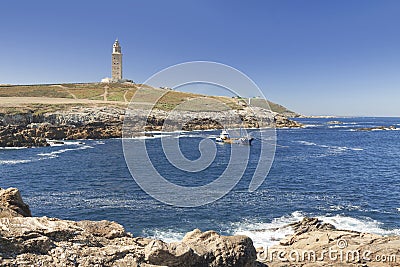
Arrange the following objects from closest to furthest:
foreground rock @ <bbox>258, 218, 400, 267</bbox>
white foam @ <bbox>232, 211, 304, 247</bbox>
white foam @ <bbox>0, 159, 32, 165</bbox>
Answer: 1. foreground rock @ <bbox>258, 218, 400, 267</bbox>
2. white foam @ <bbox>232, 211, 304, 247</bbox>
3. white foam @ <bbox>0, 159, 32, 165</bbox>

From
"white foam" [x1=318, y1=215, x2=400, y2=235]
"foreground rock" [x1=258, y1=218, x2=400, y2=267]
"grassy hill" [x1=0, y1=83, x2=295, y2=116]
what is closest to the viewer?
"foreground rock" [x1=258, y1=218, x2=400, y2=267]

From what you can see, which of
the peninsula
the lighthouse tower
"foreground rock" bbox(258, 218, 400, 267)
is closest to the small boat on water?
the peninsula

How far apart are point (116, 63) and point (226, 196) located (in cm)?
17224

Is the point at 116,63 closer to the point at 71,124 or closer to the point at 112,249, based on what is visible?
the point at 71,124

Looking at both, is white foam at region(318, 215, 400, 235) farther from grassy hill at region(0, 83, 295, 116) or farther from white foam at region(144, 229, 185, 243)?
grassy hill at region(0, 83, 295, 116)

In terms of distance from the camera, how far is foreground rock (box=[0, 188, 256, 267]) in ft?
19.9

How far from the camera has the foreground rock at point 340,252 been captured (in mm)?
11344

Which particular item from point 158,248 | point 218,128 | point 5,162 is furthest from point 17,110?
point 158,248

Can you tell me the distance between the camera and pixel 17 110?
302 feet

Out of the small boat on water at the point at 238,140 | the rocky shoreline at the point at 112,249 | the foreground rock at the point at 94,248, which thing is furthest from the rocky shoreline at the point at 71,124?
the foreground rock at the point at 94,248

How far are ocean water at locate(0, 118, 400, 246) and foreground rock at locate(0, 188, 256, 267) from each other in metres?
12.8

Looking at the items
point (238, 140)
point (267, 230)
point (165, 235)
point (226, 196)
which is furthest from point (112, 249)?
point (238, 140)

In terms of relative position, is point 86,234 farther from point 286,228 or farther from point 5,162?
point 5,162

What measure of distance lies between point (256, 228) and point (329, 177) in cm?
2216
